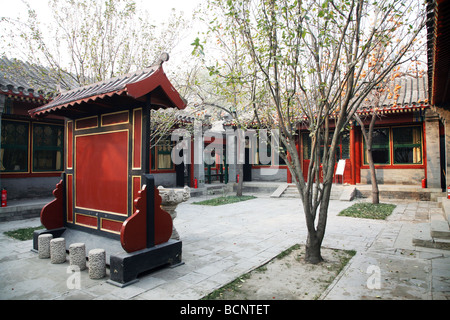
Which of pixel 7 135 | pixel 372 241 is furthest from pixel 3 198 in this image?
pixel 372 241

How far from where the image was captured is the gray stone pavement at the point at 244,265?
11.2 ft

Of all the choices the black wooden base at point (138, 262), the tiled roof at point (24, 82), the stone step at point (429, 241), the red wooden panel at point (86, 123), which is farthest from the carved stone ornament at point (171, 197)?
the tiled roof at point (24, 82)

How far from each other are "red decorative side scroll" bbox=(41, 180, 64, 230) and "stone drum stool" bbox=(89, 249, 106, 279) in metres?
1.95

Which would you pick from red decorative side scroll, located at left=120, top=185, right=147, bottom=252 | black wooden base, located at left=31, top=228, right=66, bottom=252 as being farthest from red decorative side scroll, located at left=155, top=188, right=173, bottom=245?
black wooden base, located at left=31, top=228, right=66, bottom=252

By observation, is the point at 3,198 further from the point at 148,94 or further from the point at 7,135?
the point at 148,94

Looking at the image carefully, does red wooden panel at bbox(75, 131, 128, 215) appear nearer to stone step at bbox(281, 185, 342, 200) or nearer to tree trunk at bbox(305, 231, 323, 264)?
tree trunk at bbox(305, 231, 323, 264)

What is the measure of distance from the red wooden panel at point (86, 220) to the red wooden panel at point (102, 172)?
0.57ft

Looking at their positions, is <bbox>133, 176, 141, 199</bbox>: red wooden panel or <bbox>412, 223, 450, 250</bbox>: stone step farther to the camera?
<bbox>412, 223, 450, 250</bbox>: stone step

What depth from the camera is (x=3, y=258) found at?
4773mm

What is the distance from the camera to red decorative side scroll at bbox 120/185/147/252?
3.75m

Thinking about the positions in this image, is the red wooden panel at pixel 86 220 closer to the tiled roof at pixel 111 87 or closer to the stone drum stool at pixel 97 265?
the stone drum stool at pixel 97 265

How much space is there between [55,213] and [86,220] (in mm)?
759

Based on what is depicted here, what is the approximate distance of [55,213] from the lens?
5.30 meters

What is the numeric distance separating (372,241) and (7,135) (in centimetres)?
1075
